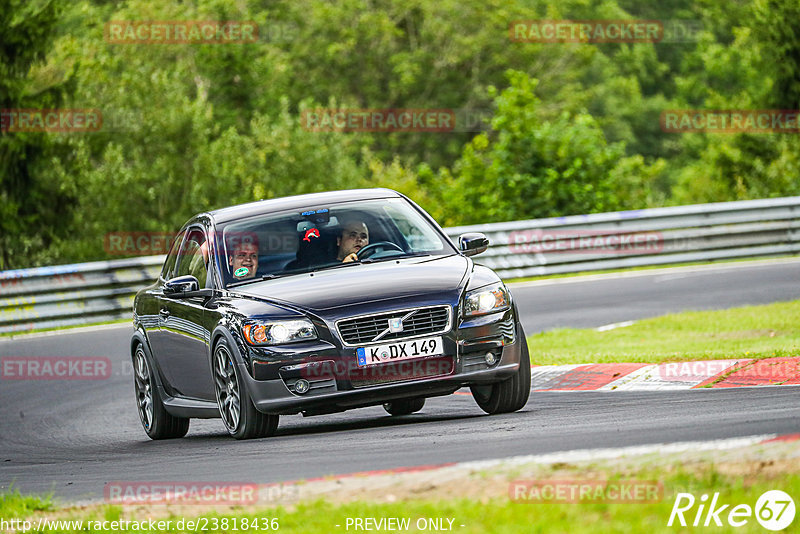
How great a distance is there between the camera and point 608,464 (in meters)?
6.19

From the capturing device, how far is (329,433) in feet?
31.9

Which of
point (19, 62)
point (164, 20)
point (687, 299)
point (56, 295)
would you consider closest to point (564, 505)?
point (687, 299)

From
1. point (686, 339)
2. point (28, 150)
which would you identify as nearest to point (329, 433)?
point (686, 339)

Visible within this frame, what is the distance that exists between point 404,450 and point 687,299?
11887mm

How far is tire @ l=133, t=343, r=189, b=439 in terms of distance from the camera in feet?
37.2

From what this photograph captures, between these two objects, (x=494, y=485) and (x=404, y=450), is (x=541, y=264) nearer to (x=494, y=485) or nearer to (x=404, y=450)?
(x=404, y=450)

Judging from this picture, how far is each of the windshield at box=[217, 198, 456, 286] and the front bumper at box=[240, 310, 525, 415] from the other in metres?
1.11

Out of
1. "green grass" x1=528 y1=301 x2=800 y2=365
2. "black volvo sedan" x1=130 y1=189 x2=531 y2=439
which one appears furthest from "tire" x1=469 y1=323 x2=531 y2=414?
"green grass" x1=528 y1=301 x2=800 y2=365

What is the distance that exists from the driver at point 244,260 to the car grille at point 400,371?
1495 mm

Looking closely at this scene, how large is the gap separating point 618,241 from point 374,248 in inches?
584
